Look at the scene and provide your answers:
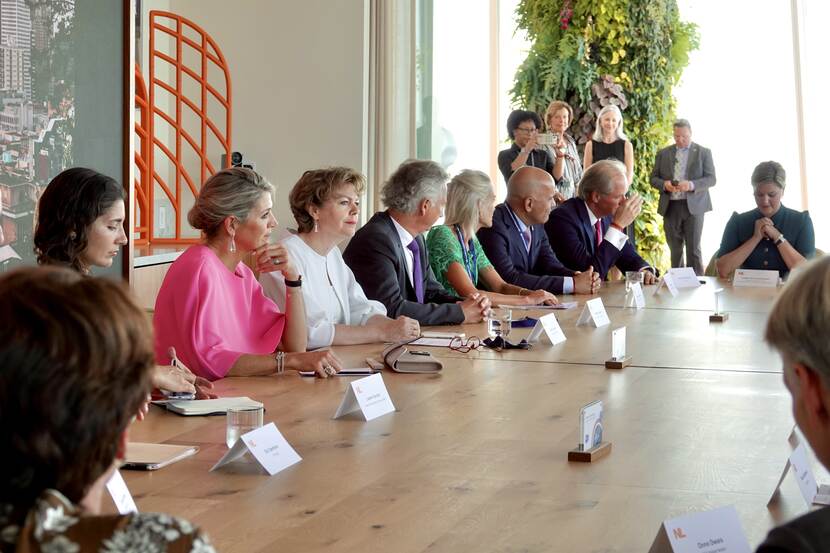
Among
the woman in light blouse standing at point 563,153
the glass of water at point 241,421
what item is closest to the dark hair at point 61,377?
the glass of water at point 241,421

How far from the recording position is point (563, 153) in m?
8.64

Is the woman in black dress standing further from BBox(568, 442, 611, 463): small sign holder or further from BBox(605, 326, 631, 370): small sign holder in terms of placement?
BBox(568, 442, 611, 463): small sign holder

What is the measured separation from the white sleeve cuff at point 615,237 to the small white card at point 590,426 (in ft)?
13.4

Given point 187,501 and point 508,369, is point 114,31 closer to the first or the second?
point 508,369

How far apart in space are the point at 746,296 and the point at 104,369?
4.87 metres

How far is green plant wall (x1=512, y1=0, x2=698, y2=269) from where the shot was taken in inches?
384

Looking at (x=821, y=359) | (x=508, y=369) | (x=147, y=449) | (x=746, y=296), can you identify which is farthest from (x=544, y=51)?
(x=821, y=359)

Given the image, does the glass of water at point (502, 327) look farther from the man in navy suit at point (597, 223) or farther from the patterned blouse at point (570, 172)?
the patterned blouse at point (570, 172)

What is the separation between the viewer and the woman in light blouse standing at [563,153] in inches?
340

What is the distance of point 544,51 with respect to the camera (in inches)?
A: 390

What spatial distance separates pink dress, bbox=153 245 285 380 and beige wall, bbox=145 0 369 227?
17.6 ft

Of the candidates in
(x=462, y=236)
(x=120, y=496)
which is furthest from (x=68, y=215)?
(x=462, y=236)

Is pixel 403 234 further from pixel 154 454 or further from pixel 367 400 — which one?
pixel 154 454

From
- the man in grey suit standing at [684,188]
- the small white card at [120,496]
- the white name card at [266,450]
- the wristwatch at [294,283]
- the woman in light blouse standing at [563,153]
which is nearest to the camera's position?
the small white card at [120,496]
